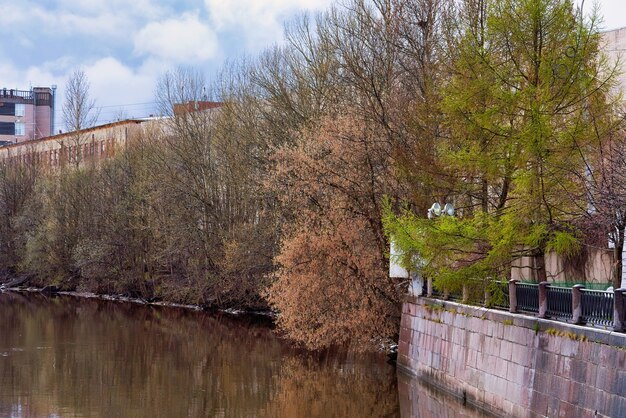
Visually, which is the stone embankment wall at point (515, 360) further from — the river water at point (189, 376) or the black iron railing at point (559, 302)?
the river water at point (189, 376)

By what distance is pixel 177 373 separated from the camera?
30.5 meters

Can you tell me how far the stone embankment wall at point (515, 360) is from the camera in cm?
1611

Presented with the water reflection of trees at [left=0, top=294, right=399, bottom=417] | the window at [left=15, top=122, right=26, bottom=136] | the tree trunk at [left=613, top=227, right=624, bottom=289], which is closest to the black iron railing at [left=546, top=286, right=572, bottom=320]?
the tree trunk at [left=613, top=227, right=624, bottom=289]

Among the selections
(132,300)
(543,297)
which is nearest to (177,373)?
(543,297)

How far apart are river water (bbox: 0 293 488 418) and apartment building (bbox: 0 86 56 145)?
95596 millimetres

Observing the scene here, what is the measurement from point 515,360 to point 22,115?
413 feet

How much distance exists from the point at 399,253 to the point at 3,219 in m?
58.6

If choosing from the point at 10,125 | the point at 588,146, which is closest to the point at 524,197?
the point at 588,146

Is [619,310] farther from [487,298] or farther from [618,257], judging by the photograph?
[487,298]

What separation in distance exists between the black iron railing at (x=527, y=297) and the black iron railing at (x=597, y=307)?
289 cm

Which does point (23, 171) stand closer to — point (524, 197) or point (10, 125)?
point (10, 125)

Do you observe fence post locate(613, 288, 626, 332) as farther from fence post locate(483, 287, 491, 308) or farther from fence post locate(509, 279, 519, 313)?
fence post locate(483, 287, 491, 308)

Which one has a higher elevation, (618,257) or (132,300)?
(618,257)

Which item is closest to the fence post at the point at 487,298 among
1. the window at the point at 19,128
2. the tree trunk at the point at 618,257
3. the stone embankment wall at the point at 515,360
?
the stone embankment wall at the point at 515,360
